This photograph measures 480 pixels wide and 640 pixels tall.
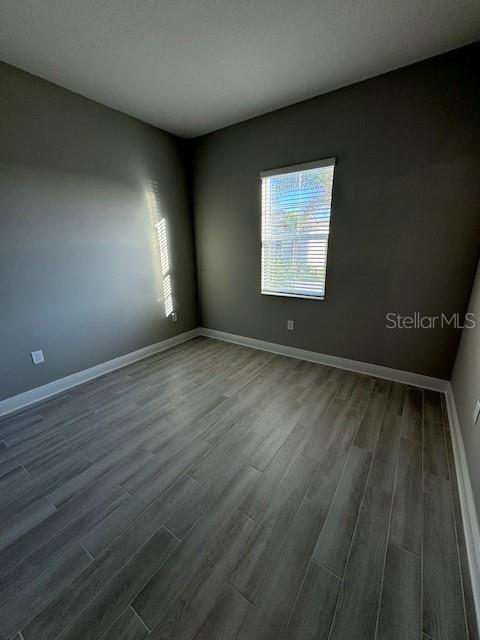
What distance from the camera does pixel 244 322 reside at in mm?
3430

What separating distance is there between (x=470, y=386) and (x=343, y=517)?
114 centimetres

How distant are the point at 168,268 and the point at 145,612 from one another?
3.05 m

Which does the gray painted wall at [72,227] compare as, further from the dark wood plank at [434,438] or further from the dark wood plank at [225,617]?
the dark wood plank at [434,438]

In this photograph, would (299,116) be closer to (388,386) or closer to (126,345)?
(388,386)

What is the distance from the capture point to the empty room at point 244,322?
40.5 inches

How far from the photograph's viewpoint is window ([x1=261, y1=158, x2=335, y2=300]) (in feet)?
8.30

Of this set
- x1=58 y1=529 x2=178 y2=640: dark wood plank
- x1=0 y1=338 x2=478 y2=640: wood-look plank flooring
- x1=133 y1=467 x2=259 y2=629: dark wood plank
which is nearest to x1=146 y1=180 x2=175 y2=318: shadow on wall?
x1=0 y1=338 x2=478 y2=640: wood-look plank flooring

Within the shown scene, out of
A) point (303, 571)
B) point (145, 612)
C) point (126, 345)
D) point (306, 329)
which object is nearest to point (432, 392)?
point (306, 329)

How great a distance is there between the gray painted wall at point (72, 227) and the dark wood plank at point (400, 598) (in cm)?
278

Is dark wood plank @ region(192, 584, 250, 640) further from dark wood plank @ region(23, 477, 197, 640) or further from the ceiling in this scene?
the ceiling

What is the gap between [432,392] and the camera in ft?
7.50

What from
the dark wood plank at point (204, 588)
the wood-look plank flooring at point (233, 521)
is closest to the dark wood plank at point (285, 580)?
the wood-look plank flooring at point (233, 521)

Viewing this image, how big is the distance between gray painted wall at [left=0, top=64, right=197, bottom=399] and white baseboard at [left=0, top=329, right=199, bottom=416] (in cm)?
6

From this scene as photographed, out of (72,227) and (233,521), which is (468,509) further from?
(72,227)
